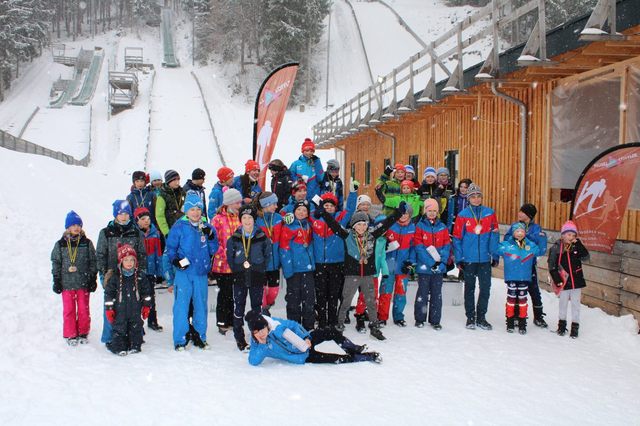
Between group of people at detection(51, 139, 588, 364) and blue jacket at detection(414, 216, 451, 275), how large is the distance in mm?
14

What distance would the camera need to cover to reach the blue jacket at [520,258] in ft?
22.9

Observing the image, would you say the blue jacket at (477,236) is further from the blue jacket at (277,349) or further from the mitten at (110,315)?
the mitten at (110,315)

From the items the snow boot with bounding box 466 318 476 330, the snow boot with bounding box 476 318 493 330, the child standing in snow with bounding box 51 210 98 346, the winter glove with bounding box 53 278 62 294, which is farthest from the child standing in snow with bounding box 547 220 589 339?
the winter glove with bounding box 53 278 62 294

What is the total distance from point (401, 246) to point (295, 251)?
61.4 inches

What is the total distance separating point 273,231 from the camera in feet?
21.9

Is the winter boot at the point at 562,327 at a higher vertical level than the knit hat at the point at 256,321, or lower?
lower

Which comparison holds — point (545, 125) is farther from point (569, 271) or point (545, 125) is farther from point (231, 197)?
point (231, 197)

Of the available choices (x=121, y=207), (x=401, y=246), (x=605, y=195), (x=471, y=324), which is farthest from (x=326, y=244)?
(x=605, y=195)

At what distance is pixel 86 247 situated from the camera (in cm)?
639

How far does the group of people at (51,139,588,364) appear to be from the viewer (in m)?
6.10

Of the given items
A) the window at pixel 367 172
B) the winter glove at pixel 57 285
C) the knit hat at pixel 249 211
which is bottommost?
the winter glove at pixel 57 285

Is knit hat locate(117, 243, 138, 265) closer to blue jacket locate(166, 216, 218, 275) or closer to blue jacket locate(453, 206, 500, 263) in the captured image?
blue jacket locate(166, 216, 218, 275)

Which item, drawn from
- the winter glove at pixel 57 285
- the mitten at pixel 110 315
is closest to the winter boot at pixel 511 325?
the mitten at pixel 110 315

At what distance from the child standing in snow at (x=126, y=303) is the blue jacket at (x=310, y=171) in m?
3.11
